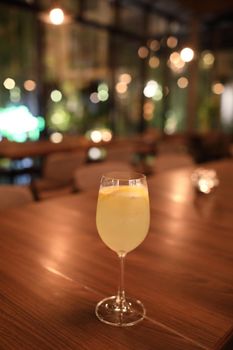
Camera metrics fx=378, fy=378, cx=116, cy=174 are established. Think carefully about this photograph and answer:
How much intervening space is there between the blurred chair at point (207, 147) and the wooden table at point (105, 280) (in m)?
6.04

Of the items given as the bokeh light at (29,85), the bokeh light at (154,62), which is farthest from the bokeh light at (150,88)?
the bokeh light at (29,85)

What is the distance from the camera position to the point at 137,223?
820mm

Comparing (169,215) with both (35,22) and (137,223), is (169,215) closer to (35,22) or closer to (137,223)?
(137,223)

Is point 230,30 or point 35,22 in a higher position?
point 230,30

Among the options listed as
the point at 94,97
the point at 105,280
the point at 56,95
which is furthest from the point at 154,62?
the point at 105,280

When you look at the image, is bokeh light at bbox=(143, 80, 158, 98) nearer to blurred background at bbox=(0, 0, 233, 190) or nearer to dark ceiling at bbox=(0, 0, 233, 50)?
blurred background at bbox=(0, 0, 233, 190)

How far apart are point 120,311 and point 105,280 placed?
0.53 feet

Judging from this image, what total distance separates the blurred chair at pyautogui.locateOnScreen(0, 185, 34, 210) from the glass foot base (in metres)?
1.17

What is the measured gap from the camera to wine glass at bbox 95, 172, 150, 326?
2.66ft

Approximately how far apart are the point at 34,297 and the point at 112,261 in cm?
28

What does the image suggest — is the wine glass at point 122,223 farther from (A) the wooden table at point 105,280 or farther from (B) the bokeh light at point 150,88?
(B) the bokeh light at point 150,88

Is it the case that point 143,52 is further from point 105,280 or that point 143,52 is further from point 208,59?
point 105,280

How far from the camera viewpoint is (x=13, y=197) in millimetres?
1938

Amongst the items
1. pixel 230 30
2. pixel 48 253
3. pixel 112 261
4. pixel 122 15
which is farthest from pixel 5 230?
pixel 230 30
